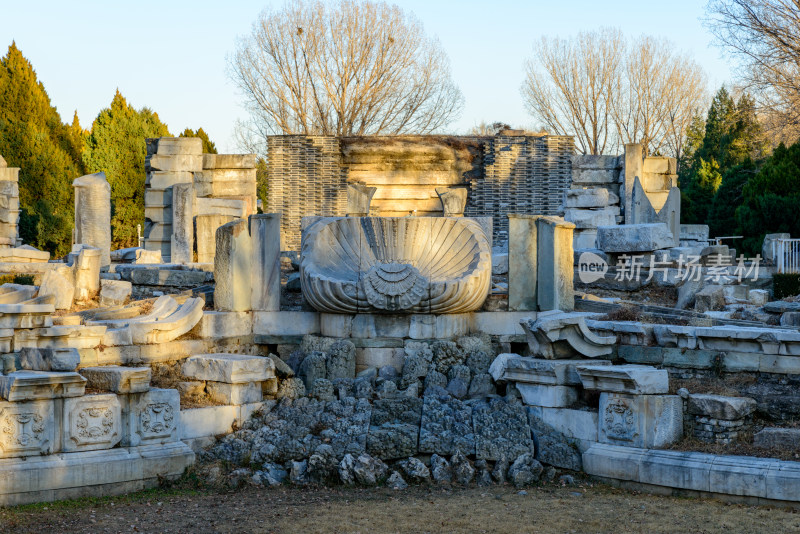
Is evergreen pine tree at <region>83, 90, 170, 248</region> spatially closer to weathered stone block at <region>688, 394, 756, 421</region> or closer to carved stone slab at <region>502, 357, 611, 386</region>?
carved stone slab at <region>502, 357, 611, 386</region>

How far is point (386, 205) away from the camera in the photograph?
1945 cm

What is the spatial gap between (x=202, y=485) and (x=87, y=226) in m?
8.63

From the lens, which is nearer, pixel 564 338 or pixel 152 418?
pixel 152 418

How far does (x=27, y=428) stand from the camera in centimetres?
587

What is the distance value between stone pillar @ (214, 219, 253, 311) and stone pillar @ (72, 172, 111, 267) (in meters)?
6.22

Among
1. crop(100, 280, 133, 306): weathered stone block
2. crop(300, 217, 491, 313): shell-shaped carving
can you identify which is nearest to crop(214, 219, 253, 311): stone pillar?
crop(300, 217, 491, 313): shell-shaped carving

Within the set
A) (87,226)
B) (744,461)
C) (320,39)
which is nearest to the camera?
(744,461)

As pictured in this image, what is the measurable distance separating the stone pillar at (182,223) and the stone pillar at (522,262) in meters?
9.67

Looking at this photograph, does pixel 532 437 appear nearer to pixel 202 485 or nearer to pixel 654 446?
pixel 654 446

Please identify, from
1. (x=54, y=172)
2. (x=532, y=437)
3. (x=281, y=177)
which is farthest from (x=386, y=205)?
(x=532, y=437)

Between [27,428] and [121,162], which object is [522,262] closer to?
[27,428]

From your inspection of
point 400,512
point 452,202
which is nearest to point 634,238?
point 452,202

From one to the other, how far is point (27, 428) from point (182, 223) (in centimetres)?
1130

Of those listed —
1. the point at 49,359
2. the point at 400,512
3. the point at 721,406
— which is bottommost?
the point at 400,512
